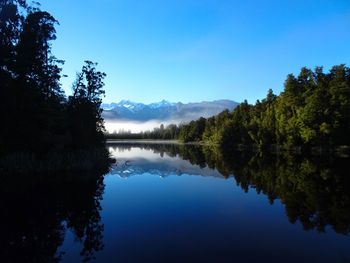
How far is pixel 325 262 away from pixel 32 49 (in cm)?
2989

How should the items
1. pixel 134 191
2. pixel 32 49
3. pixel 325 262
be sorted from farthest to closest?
1. pixel 32 49
2. pixel 134 191
3. pixel 325 262

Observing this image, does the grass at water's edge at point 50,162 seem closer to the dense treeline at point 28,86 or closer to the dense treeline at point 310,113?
the dense treeline at point 28,86

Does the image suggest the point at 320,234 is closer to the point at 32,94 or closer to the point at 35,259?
the point at 35,259

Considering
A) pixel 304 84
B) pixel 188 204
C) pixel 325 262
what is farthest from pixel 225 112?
pixel 325 262

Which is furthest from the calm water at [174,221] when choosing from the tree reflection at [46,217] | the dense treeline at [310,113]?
the dense treeline at [310,113]

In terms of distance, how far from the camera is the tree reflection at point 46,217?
36.7 ft

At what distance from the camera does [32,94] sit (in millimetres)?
30016

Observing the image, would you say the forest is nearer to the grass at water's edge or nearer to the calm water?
the calm water

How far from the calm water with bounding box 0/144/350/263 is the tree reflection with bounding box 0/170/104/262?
0.04 m

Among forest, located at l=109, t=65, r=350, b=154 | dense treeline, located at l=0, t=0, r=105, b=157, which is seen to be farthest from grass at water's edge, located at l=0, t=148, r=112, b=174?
forest, located at l=109, t=65, r=350, b=154

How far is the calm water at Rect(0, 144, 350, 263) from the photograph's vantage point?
35.9ft

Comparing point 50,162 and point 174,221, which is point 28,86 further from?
point 174,221

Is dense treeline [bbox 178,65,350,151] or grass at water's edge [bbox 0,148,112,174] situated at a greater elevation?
dense treeline [bbox 178,65,350,151]

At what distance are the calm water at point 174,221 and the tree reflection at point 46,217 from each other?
1.4 inches
